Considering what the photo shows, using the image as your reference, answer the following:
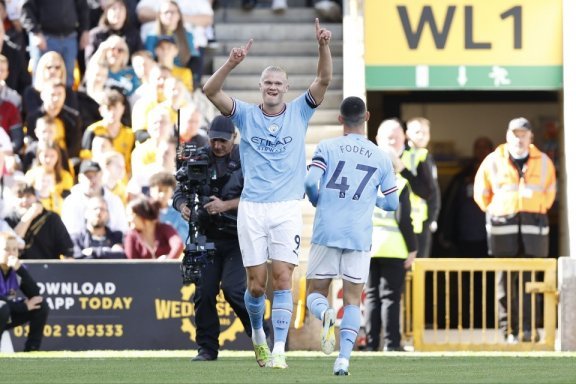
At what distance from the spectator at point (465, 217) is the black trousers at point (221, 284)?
8.49m

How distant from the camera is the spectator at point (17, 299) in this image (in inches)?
693

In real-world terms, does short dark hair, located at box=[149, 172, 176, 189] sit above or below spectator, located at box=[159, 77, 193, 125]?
below

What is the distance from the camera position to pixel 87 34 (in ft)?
71.7

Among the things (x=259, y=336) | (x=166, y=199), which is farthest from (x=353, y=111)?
(x=166, y=199)

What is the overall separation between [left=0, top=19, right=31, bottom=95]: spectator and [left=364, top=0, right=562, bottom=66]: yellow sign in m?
4.18

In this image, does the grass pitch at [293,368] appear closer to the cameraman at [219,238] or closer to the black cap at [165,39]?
the cameraman at [219,238]

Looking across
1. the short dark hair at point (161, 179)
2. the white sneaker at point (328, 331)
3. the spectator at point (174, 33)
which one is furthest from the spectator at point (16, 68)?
the white sneaker at point (328, 331)

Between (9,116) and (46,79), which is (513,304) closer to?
(46,79)

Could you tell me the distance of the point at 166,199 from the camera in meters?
20.3

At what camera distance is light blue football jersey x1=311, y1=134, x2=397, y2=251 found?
12.8m

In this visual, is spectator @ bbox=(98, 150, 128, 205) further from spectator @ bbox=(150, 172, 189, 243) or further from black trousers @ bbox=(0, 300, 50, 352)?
black trousers @ bbox=(0, 300, 50, 352)

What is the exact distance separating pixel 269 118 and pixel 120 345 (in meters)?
5.33

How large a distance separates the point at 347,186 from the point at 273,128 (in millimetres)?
766

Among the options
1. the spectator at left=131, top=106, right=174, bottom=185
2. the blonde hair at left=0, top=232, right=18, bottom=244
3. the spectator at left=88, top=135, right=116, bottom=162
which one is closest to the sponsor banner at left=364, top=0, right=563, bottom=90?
the spectator at left=131, top=106, right=174, bottom=185
